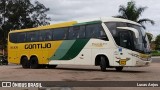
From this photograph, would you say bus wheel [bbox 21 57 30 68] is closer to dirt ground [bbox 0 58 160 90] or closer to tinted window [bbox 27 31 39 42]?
tinted window [bbox 27 31 39 42]

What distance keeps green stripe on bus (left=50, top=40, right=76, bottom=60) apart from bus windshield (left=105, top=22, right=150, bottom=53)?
332cm

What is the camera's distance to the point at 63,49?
24.6m

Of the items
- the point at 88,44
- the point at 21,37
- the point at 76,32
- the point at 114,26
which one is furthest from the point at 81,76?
the point at 21,37

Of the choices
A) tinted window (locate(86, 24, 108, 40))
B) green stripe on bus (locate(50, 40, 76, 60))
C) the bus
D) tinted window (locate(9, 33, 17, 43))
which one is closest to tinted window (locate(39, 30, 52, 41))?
the bus

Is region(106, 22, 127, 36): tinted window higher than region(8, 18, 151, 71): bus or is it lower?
higher

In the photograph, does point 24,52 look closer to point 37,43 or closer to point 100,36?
point 37,43

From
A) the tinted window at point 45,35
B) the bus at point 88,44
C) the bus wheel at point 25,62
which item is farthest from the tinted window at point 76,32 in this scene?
the bus wheel at point 25,62

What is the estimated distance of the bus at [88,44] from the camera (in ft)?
69.1

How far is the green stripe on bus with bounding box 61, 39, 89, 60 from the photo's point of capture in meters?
23.1

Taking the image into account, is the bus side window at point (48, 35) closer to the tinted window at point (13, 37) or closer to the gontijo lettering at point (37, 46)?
the gontijo lettering at point (37, 46)

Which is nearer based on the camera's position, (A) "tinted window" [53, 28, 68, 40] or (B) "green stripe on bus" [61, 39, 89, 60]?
(B) "green stripe on bus" [61, 39, 89, 60]

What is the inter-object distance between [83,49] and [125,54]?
3135 millimetres

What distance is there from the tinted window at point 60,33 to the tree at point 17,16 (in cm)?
4177

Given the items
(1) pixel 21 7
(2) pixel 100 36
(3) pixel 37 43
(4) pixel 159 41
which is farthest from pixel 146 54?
(4) pixel 159 41
